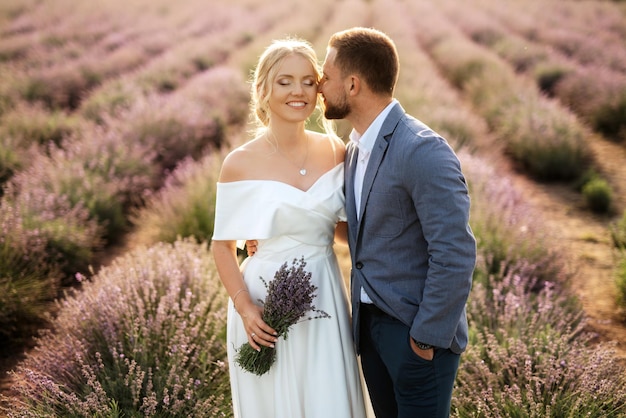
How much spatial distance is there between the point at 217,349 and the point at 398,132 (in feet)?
6.27

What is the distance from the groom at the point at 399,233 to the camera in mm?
1949

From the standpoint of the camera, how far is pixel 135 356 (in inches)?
116

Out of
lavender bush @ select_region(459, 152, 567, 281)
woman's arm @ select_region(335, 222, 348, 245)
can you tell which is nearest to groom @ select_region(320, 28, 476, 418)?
woman's arm @ select_region(335, 222, 348, 245)

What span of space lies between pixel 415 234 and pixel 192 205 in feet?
12.0

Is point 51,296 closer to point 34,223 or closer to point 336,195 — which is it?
point 34,223

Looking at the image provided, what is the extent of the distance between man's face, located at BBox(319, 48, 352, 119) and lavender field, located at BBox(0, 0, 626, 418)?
145 cm

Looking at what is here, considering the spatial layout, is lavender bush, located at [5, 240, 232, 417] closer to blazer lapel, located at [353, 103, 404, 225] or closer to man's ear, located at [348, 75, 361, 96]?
blazer lapel, located at [353, 103, 404, 225]

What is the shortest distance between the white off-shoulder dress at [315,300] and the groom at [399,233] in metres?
0.14

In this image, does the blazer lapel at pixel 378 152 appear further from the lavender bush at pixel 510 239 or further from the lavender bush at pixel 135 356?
the lavender bush at pixel 510 239

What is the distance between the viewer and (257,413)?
2.51 meters

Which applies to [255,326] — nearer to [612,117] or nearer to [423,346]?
[423,346]

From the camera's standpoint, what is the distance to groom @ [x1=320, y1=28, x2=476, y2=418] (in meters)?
1.95

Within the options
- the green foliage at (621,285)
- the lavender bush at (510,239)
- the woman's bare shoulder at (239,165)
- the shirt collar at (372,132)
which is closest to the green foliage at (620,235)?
the green foliage at (621,285)

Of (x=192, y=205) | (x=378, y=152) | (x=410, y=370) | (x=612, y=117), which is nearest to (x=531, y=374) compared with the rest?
(x=410, y=370)
